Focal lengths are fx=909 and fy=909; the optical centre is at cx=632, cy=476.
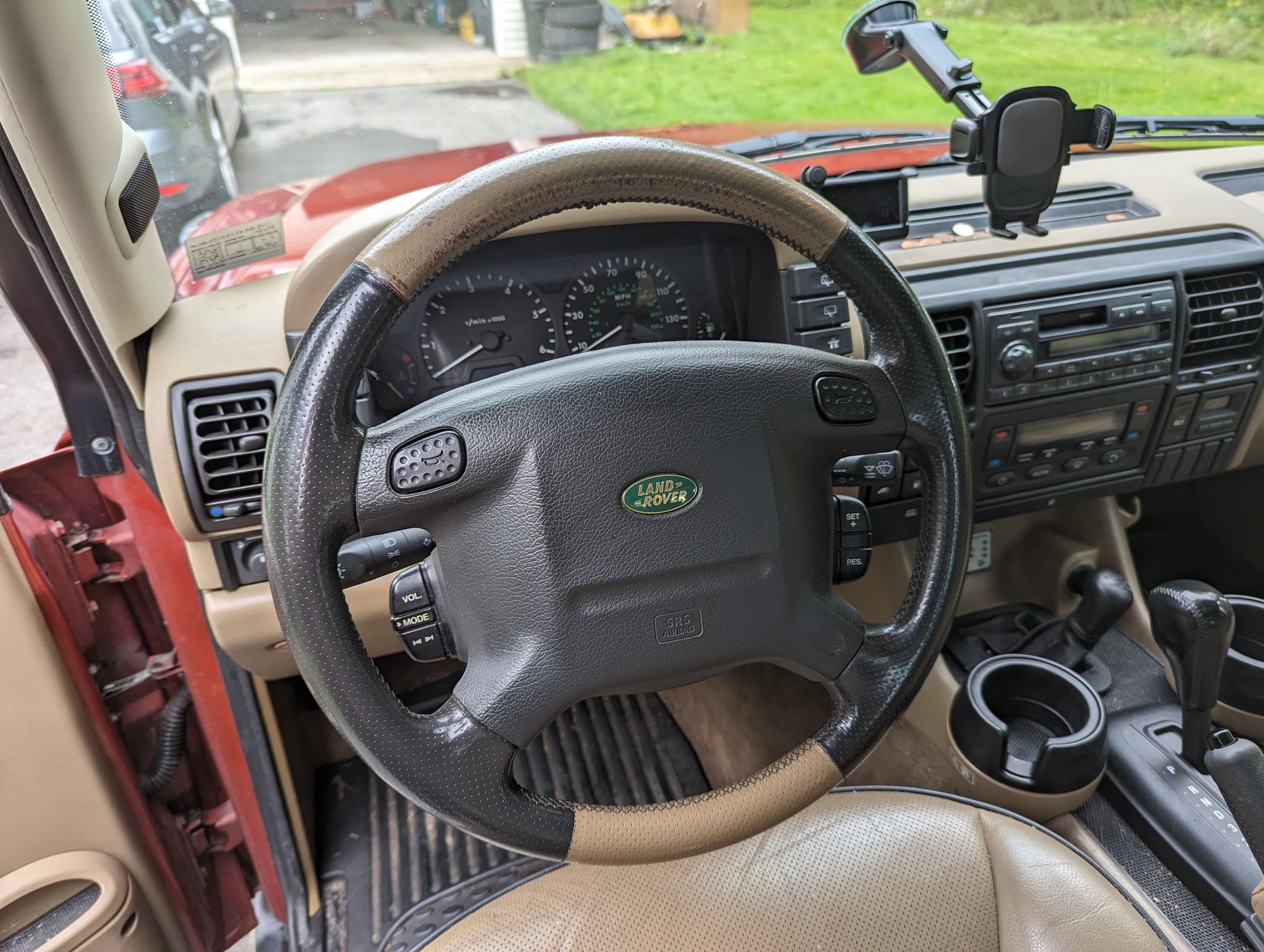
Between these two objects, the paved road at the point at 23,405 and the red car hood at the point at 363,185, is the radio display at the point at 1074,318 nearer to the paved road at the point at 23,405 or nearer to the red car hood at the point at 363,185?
the red car hood at the point at 363,185

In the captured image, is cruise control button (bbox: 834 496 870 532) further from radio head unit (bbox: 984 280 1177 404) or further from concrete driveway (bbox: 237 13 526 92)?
concrete driveway (bbox: 237 13 526 92)

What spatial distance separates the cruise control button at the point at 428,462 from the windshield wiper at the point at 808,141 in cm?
103

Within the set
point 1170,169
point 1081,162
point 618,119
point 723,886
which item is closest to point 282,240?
point 618,119

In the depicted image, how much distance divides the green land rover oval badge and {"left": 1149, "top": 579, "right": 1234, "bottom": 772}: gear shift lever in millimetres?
960

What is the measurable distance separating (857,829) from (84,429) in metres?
1.24

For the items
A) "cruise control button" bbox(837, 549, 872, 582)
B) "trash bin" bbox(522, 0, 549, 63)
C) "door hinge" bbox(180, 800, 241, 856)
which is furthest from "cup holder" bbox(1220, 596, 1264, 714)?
"door hinge" bbox(180, 800, 241, 856)

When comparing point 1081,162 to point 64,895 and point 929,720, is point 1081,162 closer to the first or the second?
point 929,720

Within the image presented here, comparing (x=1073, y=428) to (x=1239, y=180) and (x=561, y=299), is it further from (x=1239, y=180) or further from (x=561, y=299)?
(x=561, y=299)

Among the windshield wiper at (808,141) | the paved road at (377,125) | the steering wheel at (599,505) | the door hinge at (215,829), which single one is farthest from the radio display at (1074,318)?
the door hinge at (215,829)

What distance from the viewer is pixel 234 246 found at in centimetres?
132

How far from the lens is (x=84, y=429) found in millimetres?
1365

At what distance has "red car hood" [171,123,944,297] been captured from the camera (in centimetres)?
137

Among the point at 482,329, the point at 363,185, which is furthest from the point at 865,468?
the point at 363,185

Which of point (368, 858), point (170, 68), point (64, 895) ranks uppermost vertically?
point (170, 68)
